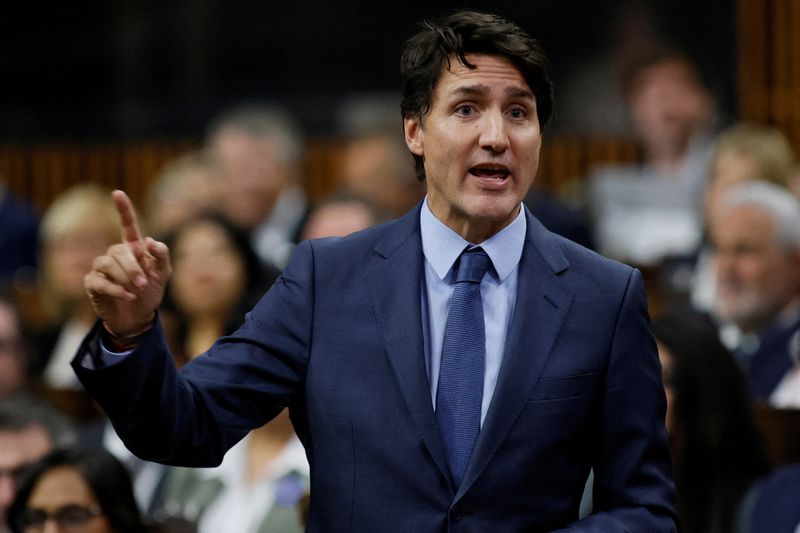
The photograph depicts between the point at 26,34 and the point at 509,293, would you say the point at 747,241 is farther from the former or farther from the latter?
the point at 26,34

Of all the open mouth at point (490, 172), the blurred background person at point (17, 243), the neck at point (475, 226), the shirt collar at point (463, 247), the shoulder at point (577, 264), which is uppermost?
the open mouth at point (490, 172)

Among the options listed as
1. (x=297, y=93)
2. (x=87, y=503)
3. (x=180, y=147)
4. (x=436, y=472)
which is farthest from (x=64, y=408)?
(x=297, y=93)

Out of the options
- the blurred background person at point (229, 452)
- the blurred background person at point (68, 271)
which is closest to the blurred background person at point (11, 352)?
the blurred background person at point (68, 271)

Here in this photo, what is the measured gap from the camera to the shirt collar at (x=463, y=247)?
2.43m

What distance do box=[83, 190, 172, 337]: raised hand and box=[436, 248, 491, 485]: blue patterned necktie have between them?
1.49ft

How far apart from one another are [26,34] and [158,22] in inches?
43.3

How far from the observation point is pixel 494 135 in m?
2.34

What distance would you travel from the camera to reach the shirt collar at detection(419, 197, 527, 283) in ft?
7.98

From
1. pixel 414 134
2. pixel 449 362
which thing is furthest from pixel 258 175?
pixel 449 362

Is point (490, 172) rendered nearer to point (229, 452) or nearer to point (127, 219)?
point (127, 219)

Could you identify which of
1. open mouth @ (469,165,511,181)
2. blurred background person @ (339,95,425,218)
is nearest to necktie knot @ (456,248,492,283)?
open mouth @ (469,165,511,181)

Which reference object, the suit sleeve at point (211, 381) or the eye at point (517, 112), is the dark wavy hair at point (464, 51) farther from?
the suit sleeve at point (211, 381)

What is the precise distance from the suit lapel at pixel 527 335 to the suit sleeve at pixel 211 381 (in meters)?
0.33

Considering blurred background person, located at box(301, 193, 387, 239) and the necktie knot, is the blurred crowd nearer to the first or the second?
blurred background person, located at box(301, 193, 387, 239)
